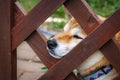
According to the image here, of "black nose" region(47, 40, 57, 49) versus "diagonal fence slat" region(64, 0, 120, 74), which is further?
"black nose" region(47, 40, 57, 49)

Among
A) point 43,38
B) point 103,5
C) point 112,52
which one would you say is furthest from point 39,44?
point 103,5

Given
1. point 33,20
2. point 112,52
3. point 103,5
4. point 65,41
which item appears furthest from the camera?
point 103,5

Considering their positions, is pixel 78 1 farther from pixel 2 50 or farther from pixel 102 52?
pixel 2 50

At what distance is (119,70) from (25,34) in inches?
28.4

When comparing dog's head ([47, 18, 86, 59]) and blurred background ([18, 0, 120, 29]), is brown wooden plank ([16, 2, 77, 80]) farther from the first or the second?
blurred background ([18, 0, 120, 29])

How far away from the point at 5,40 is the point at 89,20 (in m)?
0.67

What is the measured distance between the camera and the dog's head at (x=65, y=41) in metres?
2.71

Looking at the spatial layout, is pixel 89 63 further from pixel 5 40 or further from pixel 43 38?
pixel 5 40

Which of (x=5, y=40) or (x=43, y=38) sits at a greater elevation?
(x=5, y=40)

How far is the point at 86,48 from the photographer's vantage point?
2.35 meters

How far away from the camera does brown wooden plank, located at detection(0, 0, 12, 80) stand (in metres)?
2.52

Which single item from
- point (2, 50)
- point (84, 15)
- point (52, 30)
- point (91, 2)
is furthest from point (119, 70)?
point (91, 2)

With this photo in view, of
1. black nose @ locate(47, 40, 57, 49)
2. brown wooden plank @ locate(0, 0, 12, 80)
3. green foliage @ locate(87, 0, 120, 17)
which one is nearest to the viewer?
brown wooden plank @ locate(0, 0, 12, 80)

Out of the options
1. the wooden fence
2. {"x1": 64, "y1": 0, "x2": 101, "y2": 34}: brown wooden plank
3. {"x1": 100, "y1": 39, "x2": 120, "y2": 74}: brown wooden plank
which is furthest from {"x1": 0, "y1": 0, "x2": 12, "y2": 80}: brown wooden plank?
{"x1": 100, "y1": 39, "x2": 120, "y2": 74}: brown wooden plank
